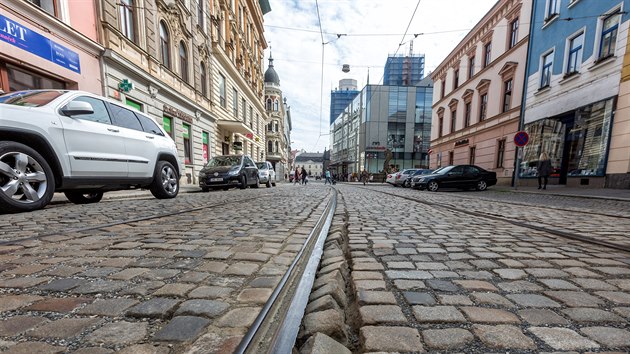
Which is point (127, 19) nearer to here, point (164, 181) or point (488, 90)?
point (164, 181)

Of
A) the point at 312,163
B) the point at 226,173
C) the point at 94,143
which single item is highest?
the point at 94,143

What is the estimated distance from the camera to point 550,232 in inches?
124

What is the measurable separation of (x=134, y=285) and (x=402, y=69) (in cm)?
7541

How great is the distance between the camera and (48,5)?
7820mm

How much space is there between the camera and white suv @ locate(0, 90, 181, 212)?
3.57 metres

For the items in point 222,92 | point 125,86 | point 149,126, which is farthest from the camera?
point 222,92

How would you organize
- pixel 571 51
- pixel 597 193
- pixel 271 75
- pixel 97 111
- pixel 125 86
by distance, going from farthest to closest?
pixel 271 75, pixel 571 51, pixel 125 86, pixel 597 193, pixel 97 111

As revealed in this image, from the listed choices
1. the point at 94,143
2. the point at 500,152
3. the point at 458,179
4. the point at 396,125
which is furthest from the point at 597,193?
the point at 396,125

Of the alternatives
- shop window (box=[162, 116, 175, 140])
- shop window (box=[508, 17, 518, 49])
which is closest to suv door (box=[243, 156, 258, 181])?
shop window (box=[162, 116, 175, 140])

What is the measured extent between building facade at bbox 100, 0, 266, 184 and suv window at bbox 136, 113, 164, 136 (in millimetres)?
5003

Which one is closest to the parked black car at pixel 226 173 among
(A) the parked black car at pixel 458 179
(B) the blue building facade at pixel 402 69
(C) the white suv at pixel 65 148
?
(C) the white suv at pixel 65 148

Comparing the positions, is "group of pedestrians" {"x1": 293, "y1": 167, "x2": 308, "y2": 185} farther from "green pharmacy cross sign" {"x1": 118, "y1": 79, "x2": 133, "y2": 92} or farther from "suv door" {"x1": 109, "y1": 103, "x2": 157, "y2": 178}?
"suv door" {"x1": 109, "y1": 103, "x2": 157, "y2": 178}

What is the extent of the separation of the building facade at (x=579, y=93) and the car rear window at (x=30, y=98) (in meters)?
16.7

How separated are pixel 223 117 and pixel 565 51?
20.9 m
